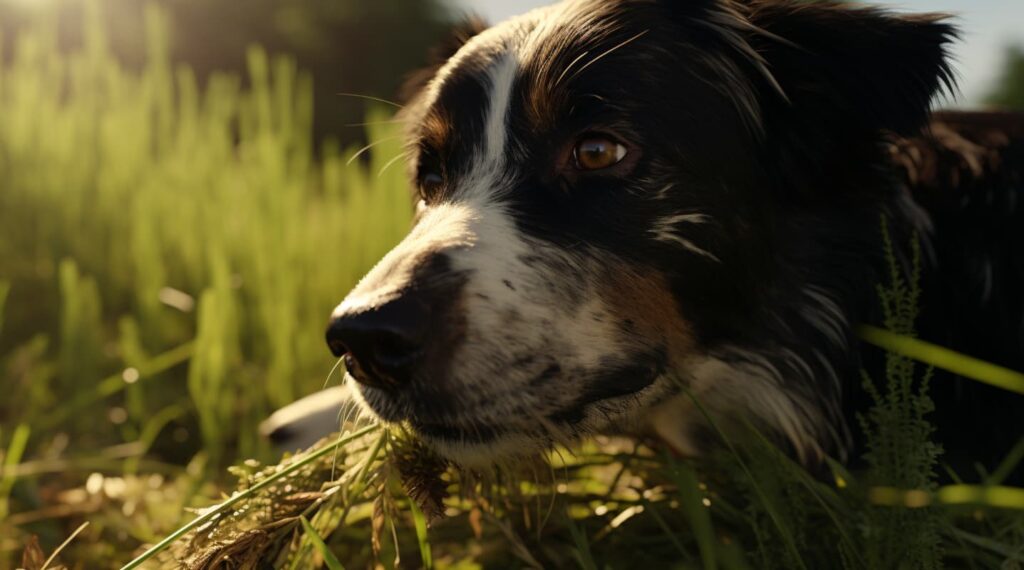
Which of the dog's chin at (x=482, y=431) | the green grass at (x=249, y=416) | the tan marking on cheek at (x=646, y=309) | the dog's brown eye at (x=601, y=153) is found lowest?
the green grass at (x=249, y=416)

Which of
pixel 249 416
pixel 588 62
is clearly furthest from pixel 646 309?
pixel 249 416

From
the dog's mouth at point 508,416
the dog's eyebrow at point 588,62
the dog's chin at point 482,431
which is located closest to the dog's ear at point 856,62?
the dog's eyebrow at point 588,62

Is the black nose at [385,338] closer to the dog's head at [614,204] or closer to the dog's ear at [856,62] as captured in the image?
the dog's head at [614,204]

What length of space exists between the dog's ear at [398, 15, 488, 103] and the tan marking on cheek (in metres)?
1.33

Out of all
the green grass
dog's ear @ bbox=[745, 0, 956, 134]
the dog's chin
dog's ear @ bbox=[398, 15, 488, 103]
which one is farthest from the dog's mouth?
dog's ear @ bbox=[398, 15, 488, 103]

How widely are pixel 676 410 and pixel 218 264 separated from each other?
1.92 m

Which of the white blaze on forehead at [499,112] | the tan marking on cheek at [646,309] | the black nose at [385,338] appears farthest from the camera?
the white blaze on forehead at [499,112]

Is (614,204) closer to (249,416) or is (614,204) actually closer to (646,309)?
(646,309)

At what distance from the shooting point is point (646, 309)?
2125mm

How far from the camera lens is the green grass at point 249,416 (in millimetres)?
1842

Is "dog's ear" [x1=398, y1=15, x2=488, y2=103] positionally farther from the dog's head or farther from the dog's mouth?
the dog's mouth

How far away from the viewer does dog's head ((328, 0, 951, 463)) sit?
73.8 inches

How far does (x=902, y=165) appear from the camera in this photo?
2.65 metres

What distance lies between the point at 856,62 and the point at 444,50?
58.4 inches
